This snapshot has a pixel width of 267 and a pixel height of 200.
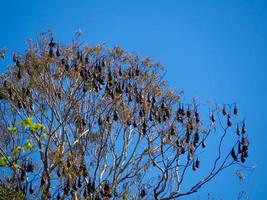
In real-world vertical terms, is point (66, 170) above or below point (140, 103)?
below

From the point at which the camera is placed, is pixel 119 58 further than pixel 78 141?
Yes

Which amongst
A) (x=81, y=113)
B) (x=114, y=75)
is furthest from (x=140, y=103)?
(x=81, y=113)

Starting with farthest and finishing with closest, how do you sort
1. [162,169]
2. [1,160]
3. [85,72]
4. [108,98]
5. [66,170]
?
1. [108,98]
2. [85,72]
3. [66,170]
4. [162,169]
5. [1,160]

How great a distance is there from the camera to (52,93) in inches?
596

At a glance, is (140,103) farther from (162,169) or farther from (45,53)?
(45,53)

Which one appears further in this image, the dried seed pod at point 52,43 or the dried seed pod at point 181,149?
the dried seed pod at point 52,43

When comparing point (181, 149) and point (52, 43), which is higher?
point (52, 43)

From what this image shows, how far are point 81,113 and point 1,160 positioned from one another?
8.62 metres

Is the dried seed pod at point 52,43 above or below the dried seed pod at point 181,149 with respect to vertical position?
above

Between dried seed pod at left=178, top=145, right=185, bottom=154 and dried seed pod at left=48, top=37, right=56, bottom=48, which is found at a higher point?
dried seed pod at left=48, top=37, right=56, bottom=48

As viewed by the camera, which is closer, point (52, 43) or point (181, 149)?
point (181, 149)

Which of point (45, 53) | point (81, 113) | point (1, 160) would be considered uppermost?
point (45, 53)

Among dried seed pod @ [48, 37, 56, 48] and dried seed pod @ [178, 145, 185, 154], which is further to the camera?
dried seed pod @ [48, 37, 56, 48]

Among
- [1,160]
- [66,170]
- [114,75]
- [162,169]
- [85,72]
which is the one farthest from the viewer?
[114,75]
